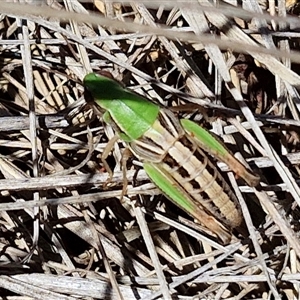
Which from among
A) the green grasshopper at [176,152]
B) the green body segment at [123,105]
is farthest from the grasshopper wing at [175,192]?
the green body segment at [123,105]

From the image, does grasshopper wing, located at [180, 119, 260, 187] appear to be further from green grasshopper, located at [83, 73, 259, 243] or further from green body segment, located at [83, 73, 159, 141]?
green body segment, located at [83, 73, 159, 141]

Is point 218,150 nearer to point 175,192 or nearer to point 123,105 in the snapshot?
point 175,192

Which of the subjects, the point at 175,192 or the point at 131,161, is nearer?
the point at 175,192

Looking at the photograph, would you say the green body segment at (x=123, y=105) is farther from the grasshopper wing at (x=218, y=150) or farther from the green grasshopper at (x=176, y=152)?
the grasshopper wing at (x=218, y=150)

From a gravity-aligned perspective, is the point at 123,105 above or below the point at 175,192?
above

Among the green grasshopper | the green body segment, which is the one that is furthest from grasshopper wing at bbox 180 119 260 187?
the green body segment

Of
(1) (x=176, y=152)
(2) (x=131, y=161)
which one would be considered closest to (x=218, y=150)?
(1) (x=176, y=152)
